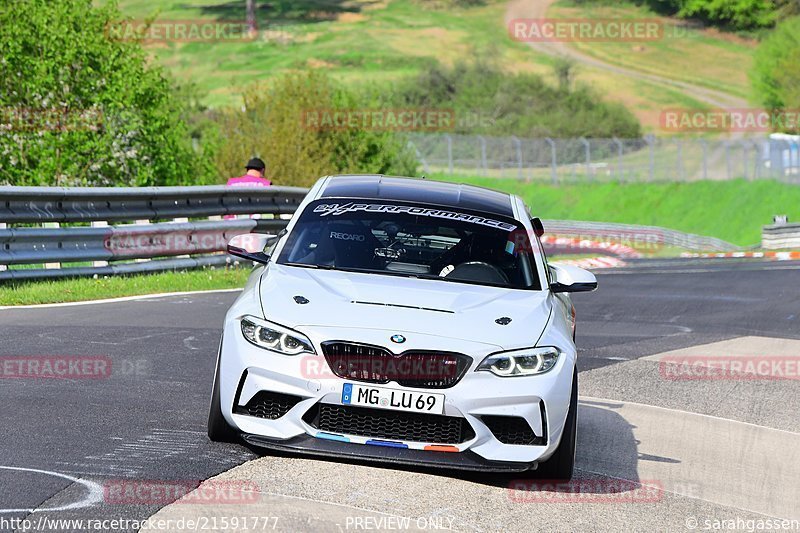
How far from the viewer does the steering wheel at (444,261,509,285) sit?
24.6 ft

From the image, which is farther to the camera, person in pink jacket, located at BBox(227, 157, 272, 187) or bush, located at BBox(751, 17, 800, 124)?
bush, located at BBox(751, 17, 800, 124)

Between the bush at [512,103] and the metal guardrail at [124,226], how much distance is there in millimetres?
72860

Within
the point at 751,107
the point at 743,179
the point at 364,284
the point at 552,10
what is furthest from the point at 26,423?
the point at 552,10

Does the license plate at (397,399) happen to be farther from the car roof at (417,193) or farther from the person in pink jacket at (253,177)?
the person in pink jacket at (253,177)

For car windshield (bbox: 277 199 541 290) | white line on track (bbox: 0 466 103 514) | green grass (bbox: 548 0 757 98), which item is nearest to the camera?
white line on track (bbox: 0 466 103 514)

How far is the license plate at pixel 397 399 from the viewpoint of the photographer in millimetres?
6242

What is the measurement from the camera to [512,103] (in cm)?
9825

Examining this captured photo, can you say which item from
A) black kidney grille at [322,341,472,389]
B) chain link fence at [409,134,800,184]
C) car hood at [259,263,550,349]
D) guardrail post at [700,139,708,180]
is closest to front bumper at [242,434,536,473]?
black kidney grille at [322,341,472,389]

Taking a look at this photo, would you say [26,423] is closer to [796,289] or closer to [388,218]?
[388,218]

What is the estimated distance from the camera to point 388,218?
25.7 ft

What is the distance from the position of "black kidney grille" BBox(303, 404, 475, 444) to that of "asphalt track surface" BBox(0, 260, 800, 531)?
235 mm

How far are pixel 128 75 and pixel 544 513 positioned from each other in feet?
66.0

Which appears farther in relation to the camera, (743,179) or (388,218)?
(743,179)

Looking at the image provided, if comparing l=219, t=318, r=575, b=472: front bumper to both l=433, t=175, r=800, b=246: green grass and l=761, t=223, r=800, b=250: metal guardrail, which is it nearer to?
l=761, t=223, r=800, b=250: metal guardrail
